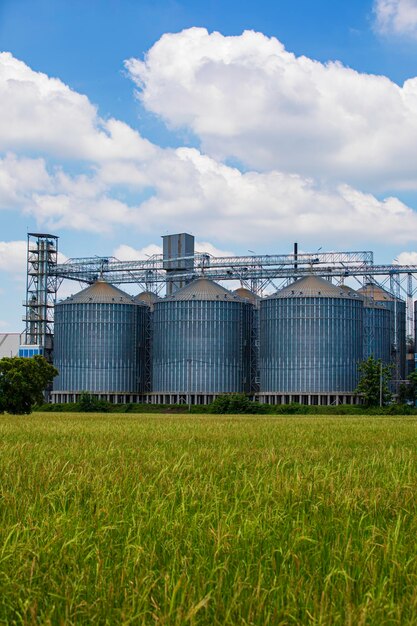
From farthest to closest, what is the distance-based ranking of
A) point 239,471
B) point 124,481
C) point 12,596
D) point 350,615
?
1. point 239,471
2. point 124,481
3. point 12,596
4. point 350,615

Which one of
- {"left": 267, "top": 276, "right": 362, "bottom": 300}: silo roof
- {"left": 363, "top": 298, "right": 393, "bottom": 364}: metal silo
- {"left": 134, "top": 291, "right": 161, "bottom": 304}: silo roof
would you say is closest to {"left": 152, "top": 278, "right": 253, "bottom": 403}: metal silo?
{"left": 267, "top": 276, "right": 362, "bottom": 300}: silo roof

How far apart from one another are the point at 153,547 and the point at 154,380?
447ft

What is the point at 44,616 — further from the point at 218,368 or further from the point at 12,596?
the point at 218,368

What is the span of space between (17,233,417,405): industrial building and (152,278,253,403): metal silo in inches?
6.7

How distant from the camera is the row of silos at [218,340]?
135 m

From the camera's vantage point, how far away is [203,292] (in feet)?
461

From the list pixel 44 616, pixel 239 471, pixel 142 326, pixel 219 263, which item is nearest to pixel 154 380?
pixel 142 326

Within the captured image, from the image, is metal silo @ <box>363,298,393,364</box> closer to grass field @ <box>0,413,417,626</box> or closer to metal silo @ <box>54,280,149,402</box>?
metal silo @ <box>54,280,149,402</box>

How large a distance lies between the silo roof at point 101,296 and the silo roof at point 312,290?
2780 cm

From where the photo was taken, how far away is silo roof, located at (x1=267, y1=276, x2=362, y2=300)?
134750 millimetres

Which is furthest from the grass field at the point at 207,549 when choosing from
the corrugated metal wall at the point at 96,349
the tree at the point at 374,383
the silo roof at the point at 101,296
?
the silo roof at the point at 101,296

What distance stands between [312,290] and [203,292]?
61.2 feet

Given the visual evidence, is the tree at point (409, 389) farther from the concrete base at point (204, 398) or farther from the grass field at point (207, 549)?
the grass field at point (207, 549)

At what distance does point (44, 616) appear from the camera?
6707 millimetres
